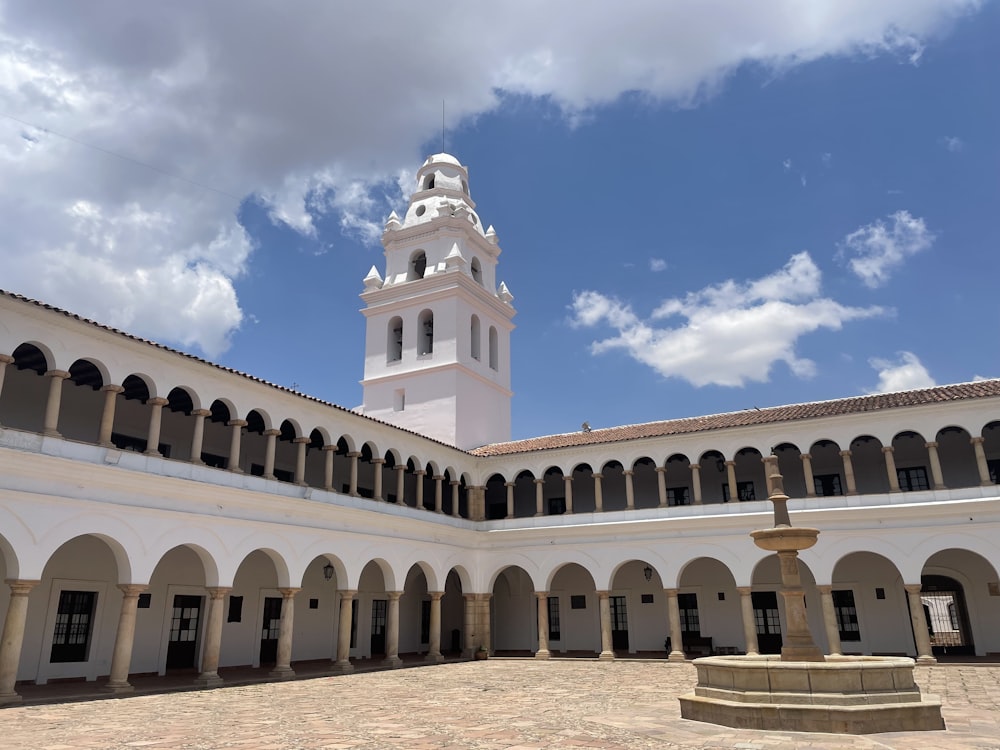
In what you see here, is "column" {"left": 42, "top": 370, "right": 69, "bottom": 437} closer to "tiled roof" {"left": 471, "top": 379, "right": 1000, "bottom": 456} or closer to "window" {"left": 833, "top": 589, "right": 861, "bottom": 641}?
"tiled roof" {"left": 471, "top": 379, "right": 1000, "bottom": 456}

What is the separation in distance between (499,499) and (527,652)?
5.38 metres

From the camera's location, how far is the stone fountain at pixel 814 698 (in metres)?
8.60

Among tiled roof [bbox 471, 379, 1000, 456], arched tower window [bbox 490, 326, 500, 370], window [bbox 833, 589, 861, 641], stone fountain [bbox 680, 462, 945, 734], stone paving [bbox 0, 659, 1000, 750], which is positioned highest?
arched tower window [bbox 490, 326, 500, 370]

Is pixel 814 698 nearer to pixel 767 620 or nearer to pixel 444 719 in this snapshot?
pixel 444 719

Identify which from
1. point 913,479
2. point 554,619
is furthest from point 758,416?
point 554,619

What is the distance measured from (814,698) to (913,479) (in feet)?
51.8

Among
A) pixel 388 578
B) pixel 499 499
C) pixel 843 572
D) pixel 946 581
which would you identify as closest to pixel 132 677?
pixel 388 578

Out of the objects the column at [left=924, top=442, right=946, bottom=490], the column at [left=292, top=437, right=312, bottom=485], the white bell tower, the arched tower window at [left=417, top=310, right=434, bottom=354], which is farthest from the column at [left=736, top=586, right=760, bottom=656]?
the arched tower window at [left=417, top=310, right=434, bottom=354]

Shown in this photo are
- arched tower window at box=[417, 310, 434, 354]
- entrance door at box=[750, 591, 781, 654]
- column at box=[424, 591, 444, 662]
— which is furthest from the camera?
arched tower window at box=[417, 310, 434, 354]

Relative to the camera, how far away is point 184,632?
18641mm

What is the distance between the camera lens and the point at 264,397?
59.9ft

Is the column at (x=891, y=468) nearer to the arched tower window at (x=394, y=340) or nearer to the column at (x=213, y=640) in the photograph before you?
the column at (x=213, y=640)

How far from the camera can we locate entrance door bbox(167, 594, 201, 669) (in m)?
18.3

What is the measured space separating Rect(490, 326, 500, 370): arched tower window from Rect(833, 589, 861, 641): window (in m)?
15.1
